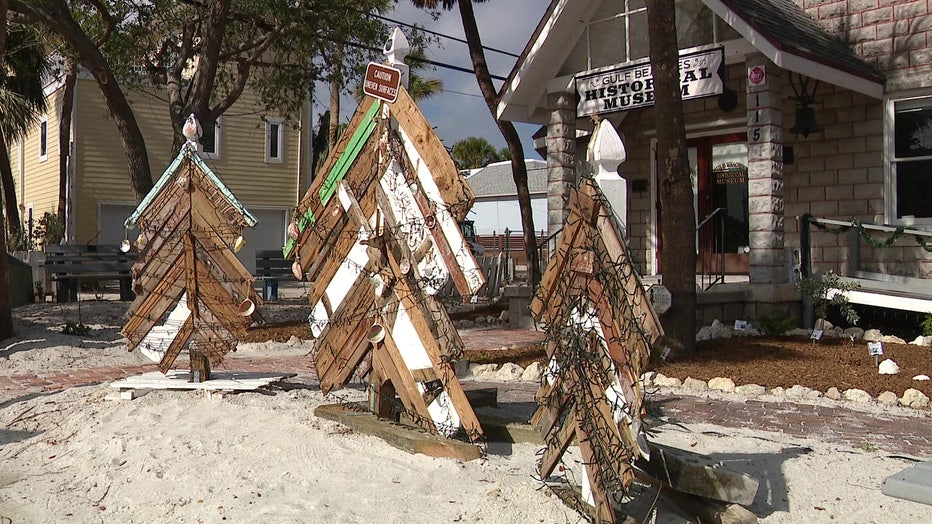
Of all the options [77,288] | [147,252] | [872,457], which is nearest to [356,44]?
[77,288]

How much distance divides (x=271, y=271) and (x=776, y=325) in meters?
11.2

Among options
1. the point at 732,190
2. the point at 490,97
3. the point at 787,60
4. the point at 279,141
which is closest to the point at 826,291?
the point at 787,60

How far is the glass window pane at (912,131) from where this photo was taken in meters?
11.0

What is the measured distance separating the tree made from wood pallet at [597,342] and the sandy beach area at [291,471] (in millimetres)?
405

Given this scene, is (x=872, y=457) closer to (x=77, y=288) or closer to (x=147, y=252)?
(x=147, y=252)

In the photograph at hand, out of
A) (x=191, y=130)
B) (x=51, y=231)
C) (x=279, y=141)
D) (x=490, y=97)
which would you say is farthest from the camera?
(x=279, y=141)

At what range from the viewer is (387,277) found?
516 centimetres

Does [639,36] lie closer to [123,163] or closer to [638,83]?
[638,83]

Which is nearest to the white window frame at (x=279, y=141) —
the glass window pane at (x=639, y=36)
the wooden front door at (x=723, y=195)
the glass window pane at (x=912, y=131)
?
the wooden front door at (x=723, y=195)

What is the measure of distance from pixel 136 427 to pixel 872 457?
4.82 meters

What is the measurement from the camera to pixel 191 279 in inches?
258

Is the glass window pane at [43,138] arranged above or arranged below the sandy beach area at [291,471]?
above

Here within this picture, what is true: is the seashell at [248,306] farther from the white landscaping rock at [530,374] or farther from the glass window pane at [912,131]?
the glass window pane at [912,131]

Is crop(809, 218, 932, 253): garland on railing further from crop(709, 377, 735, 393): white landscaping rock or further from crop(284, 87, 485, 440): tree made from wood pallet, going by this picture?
crop(284, 87, 485, 440): tree made from wood pallet
